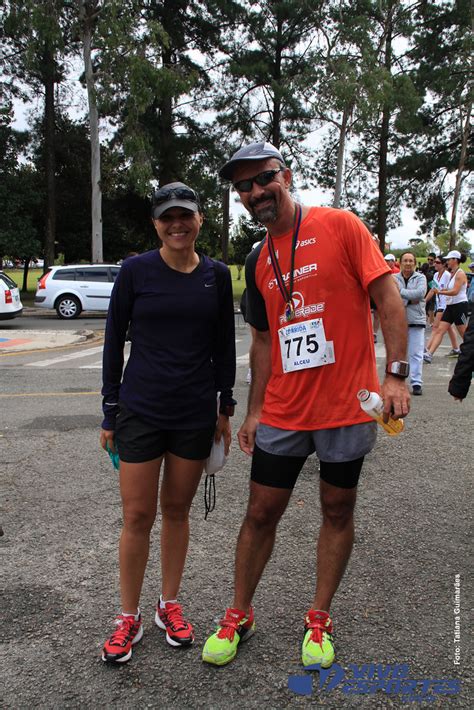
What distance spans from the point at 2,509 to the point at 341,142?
2682 cm

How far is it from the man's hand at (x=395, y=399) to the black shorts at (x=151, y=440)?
2.50ft

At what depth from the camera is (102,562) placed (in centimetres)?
342

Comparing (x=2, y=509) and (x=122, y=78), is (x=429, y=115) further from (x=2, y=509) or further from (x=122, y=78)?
(x=2, y=509)

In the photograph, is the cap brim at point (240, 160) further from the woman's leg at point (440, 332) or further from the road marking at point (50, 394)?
the woman's leg at point (440, 332)

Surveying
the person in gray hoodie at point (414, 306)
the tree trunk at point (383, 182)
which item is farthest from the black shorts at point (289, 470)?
the tree trunk at point (383, 182)

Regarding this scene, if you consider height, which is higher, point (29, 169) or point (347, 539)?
point (29, 169)

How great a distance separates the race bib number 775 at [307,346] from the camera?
8.28 ft

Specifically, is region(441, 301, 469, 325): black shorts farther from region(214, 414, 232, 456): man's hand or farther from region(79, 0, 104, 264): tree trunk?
region(79, 0, 104, 264): tree trunk

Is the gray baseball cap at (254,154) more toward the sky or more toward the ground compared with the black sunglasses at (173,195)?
more toward the sky

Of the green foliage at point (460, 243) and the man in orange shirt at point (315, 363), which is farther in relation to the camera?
the green foliage at point (460, 243)

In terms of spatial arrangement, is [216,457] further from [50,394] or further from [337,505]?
[50,394]

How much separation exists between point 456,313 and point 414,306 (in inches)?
118

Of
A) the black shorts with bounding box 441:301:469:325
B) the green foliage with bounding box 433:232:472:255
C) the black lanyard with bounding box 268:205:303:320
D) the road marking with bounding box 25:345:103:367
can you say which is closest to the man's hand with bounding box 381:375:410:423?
the black lanyard with bounding box 268:205:303:320

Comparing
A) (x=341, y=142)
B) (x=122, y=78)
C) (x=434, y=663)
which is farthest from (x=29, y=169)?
(x=434, y=663)
